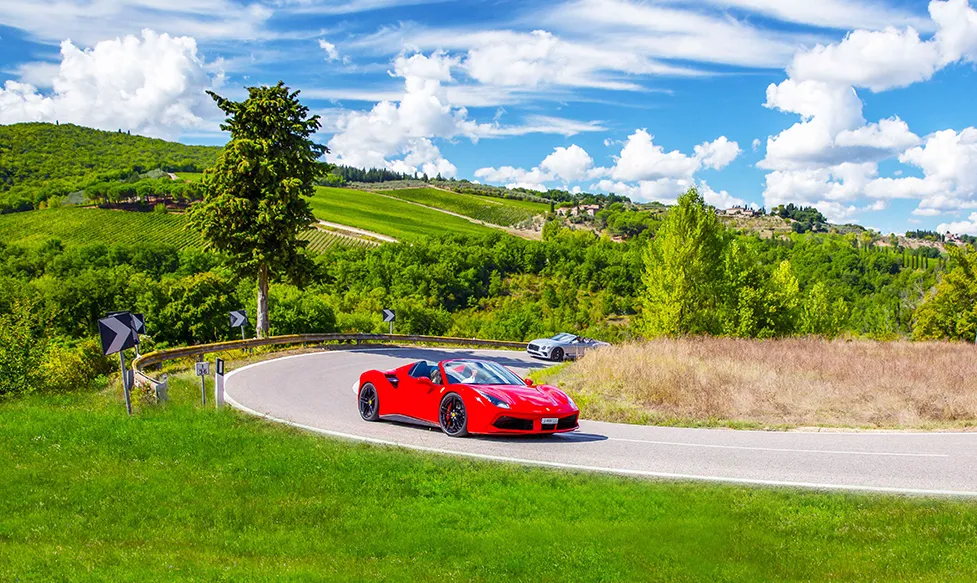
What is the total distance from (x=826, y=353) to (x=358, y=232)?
126515 mm

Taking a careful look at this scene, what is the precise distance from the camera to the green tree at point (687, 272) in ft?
130

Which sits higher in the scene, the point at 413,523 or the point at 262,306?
the point at 413,523

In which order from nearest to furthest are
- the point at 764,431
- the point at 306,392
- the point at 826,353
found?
the point at 764,431, the point at 306,392, the point at 826,353

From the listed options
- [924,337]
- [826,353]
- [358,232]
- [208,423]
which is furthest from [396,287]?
[208,423]

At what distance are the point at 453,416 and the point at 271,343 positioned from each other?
19.9 metres

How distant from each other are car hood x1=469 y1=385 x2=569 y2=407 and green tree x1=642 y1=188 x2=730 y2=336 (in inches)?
1085


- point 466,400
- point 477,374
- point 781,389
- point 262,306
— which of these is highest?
point 477,374

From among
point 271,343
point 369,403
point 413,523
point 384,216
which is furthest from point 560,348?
point 384,216

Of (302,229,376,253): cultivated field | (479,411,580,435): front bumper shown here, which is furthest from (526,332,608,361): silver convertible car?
(302,229,376,253): cultivated field

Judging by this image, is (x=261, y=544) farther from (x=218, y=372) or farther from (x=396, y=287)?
(x=396, y=287)

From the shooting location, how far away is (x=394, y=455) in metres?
10.7

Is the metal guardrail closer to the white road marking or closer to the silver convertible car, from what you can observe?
the silver convertible car

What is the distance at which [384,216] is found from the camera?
170875 millimetres

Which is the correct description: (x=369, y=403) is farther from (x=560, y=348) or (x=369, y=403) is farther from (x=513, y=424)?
(x=560, y=348)
